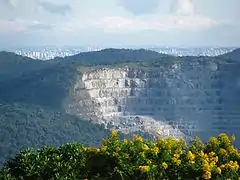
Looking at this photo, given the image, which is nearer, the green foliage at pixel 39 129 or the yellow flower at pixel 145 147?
the yellow flower at pixel 145 147

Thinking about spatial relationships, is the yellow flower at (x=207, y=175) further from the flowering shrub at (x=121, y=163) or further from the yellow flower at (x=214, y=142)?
the yellow flower at (x=214, y=142)

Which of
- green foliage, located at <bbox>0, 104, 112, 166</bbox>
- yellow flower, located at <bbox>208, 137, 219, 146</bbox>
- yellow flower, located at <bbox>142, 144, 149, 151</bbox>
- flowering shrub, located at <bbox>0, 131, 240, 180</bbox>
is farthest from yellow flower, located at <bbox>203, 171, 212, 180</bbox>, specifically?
→ green foliage, located at <bbox>0, 104, 112, 166</bbox>

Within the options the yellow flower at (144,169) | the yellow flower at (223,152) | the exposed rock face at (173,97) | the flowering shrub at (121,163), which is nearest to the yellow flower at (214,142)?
the yellow flower at (223,152)

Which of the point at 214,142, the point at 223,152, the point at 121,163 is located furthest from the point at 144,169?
the point at 214,142

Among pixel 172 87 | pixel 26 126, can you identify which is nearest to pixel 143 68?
pixel 172 87

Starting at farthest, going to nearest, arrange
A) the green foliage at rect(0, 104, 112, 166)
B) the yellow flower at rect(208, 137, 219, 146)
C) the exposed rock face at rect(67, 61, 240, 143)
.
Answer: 1. the exposed rock face at rect(67, 61, 240, 143)
2. the green foliage at rect(0, 104, 112, 166)
3. the yellow flower at rect(208, 137, 219, 146)

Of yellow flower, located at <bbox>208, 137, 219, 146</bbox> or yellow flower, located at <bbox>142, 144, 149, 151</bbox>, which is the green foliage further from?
yellow flower, located at <bbox>142, 144, 149, 151</bbox>
